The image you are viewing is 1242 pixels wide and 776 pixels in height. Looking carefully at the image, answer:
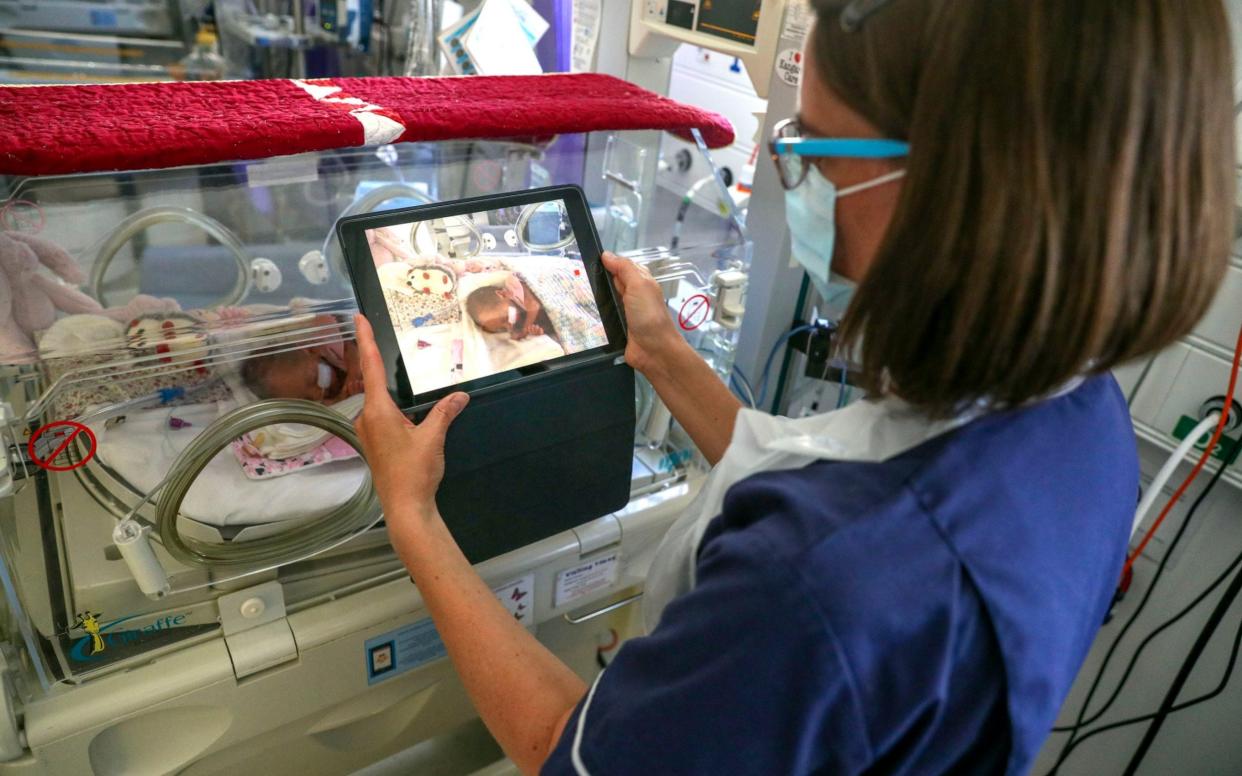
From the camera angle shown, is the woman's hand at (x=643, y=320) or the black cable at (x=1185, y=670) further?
the black cable at (x=1185, y=670)

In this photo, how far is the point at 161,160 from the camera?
33.4 inches

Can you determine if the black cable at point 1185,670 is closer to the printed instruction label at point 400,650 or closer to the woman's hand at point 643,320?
the woman's hand at point 643,320

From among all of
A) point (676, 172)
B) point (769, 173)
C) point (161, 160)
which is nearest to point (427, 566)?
point (161, 160)

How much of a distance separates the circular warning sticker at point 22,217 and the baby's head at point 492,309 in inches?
20.5

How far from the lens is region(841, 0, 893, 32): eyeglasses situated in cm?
57

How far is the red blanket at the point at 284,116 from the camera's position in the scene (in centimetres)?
81

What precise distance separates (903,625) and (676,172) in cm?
286

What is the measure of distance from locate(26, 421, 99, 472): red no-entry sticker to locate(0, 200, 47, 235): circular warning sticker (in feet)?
0.96

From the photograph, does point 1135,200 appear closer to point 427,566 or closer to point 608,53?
point 427,566

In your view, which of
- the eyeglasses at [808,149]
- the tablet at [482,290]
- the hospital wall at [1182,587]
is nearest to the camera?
the eyeglasses at [808,149]

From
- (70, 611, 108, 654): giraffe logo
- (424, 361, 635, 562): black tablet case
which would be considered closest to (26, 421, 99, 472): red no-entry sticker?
(70, 611, 108, 654): giraffe logo

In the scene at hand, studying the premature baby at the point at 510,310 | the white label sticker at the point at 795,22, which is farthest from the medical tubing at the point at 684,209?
the premature baby at the point at 510,310

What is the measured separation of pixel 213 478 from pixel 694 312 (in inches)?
27.8

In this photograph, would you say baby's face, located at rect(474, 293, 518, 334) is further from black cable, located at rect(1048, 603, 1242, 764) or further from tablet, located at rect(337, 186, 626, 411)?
black cable, located at rect(1048, 603, 1242, 764)
